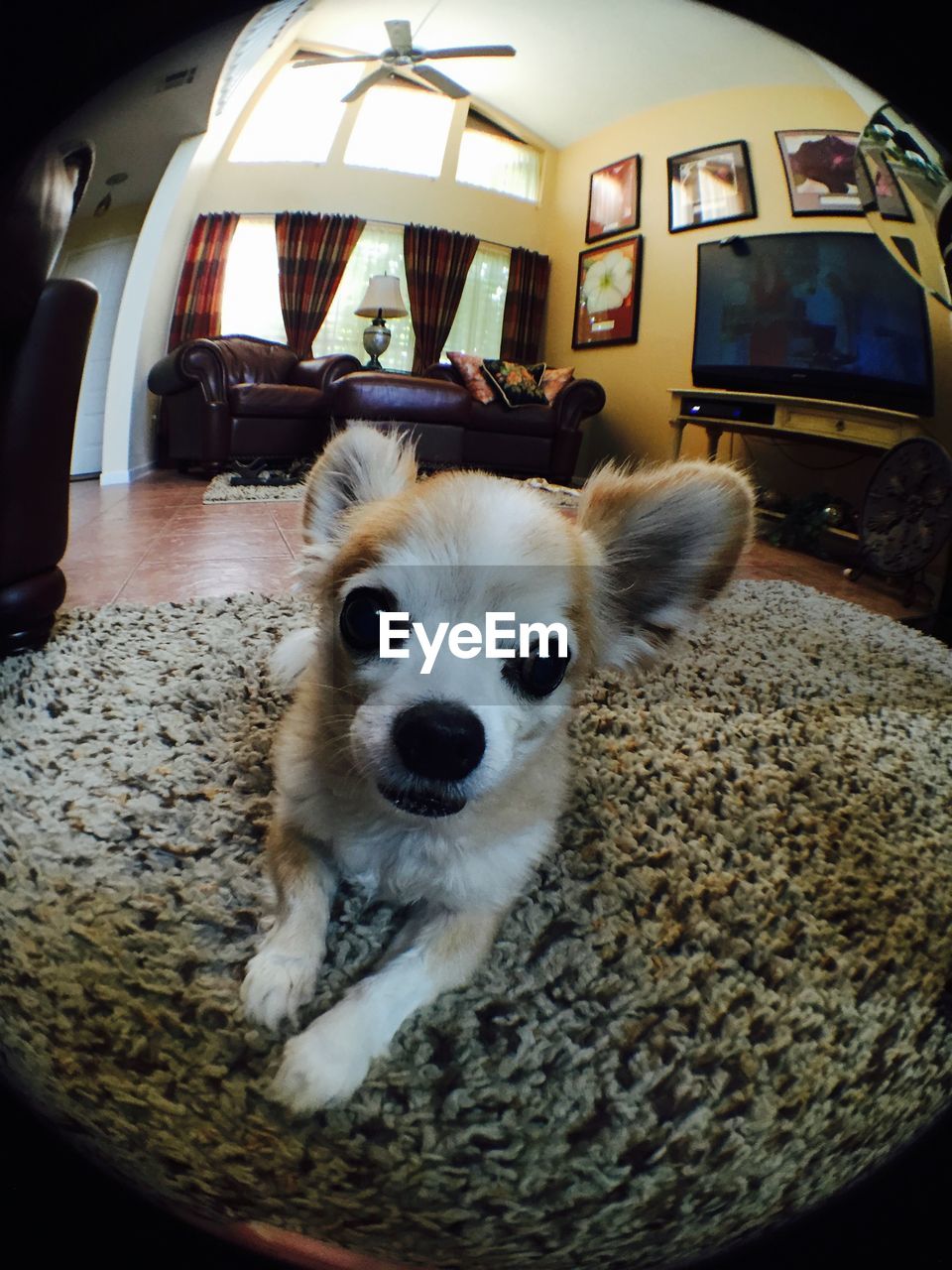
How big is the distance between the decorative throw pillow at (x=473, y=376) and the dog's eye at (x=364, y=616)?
18 cm

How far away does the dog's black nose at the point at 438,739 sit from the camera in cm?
55

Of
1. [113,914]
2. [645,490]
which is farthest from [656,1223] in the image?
[645,490]

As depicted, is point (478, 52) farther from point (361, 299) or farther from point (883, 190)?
point (883, 190)

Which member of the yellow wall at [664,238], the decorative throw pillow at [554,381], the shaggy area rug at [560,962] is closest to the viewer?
the shaggy area rug at [560,962]

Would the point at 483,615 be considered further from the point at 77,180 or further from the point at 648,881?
the point at 77,180

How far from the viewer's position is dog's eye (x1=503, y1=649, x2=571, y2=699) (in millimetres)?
606

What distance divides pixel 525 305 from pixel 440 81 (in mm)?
148

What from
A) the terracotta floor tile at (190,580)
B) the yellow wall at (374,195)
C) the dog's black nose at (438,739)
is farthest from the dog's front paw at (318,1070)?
the yellow wall at (374,195)

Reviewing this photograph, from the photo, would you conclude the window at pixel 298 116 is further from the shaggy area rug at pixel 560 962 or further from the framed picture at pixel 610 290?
the shaggy area rug at pixel 560 962

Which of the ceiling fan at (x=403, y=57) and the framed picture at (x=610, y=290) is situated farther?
the framed picture at (x=610, y=290)

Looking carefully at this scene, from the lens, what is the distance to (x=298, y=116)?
464 millimetres

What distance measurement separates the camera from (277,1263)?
371mm

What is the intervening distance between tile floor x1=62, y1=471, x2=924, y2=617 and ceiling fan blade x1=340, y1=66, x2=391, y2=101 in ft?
0.95

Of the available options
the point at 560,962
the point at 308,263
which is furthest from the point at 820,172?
the point at 560,962
